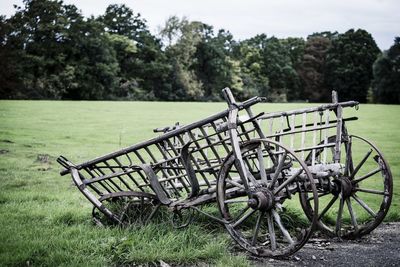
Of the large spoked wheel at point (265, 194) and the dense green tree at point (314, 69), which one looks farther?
the dense green tree at point (314, 69)

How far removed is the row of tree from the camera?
46.9 metres

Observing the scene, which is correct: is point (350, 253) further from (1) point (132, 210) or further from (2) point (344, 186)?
(1) point (132, 210)

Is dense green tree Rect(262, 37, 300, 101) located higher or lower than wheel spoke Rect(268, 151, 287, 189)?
higher

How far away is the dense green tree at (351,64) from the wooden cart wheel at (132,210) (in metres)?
71.1

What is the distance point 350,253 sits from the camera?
5.27 meters

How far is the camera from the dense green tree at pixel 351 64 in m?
72.1

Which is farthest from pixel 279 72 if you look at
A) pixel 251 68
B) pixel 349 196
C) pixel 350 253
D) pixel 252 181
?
pixel 252 181

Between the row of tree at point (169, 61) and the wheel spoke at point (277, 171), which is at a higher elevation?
the row of tree at point (169, 61)

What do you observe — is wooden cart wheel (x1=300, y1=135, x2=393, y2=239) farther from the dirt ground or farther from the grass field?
the grass field

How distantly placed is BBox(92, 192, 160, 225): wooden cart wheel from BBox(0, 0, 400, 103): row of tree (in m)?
38.5

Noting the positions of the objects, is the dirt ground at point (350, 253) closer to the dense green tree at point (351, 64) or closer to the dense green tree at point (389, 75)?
the dense green tree at point (389, 75)

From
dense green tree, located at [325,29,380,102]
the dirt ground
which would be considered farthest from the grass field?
dense green tree, located at [325,29,380,102]

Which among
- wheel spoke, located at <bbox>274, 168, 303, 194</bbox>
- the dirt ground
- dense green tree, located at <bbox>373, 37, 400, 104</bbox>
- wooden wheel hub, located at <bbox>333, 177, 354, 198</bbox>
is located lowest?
the dirt ground

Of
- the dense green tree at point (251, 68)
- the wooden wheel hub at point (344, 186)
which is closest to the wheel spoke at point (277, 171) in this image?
the wooden wheel hub at point (344, 186)
